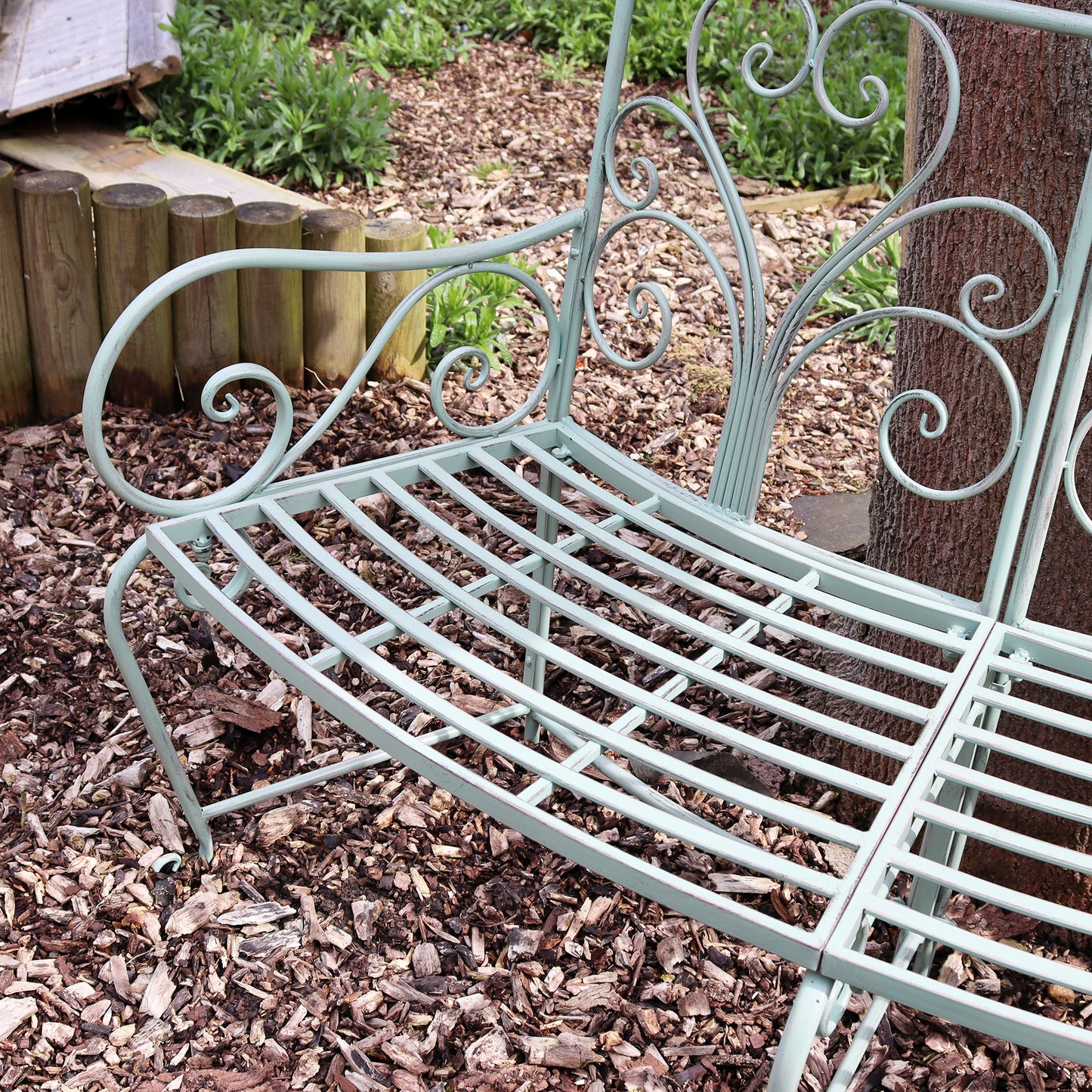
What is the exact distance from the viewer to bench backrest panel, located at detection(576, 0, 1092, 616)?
5.62ft

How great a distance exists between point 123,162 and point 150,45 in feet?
2.08

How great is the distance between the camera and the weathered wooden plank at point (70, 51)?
162 inches

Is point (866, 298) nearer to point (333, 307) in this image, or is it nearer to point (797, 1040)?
point (333, 307)

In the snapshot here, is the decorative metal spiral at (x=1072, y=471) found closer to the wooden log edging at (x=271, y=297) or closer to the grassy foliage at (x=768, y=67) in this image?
the wooden log edging at (x=271, y=297)

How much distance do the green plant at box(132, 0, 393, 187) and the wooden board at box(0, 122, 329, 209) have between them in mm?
160

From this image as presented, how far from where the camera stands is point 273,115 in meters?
4.36

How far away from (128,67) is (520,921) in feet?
10.8

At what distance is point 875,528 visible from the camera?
2391 millimetres

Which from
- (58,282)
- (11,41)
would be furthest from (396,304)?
(11,41)

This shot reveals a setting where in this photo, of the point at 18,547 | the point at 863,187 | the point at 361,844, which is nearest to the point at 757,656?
the point at 361,844

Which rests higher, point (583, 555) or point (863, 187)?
point (863, 187)

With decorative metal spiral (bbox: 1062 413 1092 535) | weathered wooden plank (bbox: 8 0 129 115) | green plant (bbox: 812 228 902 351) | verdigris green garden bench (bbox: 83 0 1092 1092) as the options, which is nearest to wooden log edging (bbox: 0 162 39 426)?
weathered wooden plank (bbox: 8 0 129 115)

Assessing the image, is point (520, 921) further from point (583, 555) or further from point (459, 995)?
point (583, 555)

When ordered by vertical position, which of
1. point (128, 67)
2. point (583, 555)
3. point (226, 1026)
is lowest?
point (226, 1026)
